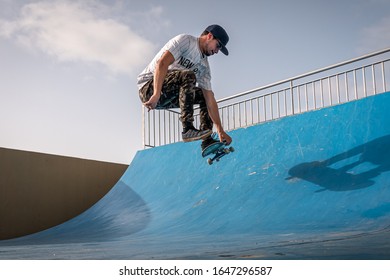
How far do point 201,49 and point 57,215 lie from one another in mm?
9211

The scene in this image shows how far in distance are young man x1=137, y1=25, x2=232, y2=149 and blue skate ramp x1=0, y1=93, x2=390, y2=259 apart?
1.24 meters

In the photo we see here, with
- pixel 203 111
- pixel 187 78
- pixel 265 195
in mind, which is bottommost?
pixel 265 195

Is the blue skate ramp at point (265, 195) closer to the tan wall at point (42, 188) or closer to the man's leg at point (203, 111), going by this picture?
the man's leg at point (203, 111)

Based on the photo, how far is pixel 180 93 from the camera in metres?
4.14

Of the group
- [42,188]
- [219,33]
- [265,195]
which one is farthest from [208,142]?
[42,188]

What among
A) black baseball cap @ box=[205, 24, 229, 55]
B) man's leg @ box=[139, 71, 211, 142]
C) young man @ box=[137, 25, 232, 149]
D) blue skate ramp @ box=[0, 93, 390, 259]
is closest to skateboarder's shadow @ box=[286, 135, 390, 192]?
blue skate ramp @ box=[0, 93, 390, 259]

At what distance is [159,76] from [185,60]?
440 mm

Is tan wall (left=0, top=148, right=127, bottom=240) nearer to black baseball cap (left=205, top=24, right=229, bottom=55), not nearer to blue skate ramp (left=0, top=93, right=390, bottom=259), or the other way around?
blue skate ramp (left=0, top=93, right=390, bottom=259)

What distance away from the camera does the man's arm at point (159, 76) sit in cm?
383

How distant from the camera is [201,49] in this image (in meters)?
4.29

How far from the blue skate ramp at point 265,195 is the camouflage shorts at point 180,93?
4.04 ft

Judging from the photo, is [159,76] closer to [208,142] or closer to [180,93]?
[180,93]

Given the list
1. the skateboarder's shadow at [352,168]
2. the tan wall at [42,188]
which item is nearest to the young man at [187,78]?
the skateboarder's shadow at [352,168]
